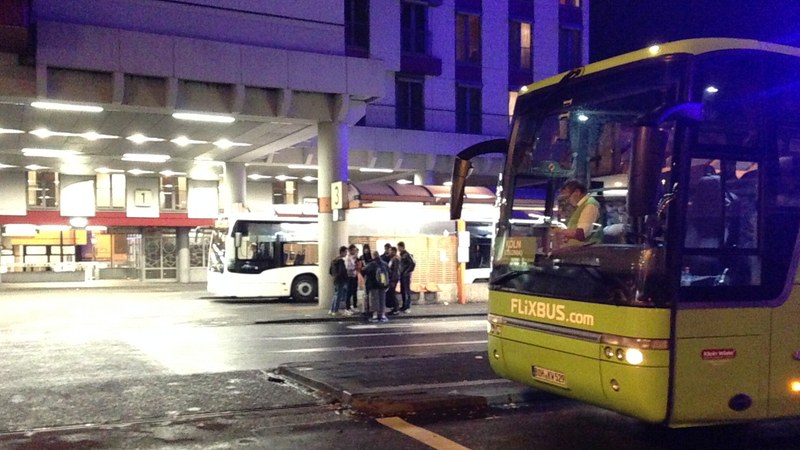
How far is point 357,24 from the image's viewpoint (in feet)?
114

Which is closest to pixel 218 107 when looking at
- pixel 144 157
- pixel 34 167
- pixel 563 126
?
pixel 144 157

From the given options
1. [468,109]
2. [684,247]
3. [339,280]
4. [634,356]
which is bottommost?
[339,280]

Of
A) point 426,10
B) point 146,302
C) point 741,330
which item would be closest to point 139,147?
point 146,302

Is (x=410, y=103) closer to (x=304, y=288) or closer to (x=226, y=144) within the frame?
(x=226, y=144)

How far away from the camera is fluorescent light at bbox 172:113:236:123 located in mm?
20602

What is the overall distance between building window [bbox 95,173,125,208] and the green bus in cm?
3504

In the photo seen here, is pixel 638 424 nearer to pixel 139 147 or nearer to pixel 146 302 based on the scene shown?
pixel 146 302

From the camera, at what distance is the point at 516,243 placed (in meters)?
7.48

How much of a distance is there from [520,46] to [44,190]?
81.3ft

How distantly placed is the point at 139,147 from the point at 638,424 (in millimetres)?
23540

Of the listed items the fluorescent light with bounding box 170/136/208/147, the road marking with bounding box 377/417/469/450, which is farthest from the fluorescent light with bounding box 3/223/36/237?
the road marking with bounding box 377/417/469/450

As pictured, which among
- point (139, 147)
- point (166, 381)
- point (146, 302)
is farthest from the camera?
point (139, 147)

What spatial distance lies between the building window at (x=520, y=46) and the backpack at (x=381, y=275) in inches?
942

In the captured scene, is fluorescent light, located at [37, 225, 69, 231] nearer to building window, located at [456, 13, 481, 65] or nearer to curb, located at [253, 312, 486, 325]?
building window, located at [456, 13, 481, 65]
